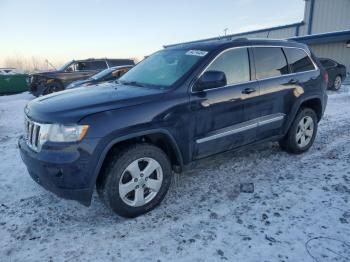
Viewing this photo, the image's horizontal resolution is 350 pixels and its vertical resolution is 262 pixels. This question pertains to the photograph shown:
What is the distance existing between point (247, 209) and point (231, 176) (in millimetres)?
879

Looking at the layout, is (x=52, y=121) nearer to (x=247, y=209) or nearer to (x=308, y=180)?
(x=247, y=209)

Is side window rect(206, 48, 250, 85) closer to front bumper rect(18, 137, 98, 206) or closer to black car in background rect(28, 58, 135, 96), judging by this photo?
front bumper rect(18, 137, 98, 206)

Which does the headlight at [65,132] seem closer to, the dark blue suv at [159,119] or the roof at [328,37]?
the dark blue suv at [159,119]

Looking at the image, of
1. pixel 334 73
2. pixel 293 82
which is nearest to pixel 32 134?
pixel 293 82

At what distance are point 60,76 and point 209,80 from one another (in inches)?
378

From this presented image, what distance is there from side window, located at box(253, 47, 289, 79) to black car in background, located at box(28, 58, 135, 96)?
9.10 metres

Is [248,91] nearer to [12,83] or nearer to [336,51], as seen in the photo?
[12,83]

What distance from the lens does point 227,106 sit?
3621 mm

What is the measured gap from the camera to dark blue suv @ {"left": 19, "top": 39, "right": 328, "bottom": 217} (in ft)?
9.07

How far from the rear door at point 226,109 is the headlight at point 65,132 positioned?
50.2 inches

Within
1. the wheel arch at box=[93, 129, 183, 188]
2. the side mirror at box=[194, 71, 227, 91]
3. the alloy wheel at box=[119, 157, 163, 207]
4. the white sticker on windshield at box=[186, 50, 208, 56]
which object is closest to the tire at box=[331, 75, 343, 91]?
the white sticker on windshield at box=[186, 50, 208, 56]

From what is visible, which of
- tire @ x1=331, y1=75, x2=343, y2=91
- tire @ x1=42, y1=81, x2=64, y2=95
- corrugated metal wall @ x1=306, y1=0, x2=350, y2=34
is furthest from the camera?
corrugated metal wall @ x1=306, y1=0, x2=350, y2=34

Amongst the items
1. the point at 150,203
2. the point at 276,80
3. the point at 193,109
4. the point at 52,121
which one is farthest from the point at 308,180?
the point at 52,121

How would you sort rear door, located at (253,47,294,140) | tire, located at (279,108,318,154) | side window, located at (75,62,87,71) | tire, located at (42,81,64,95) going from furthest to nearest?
1. side window, located at (75,62,87,71)
2. tire, located at (42,81,64,95)
3. tire, located at (279,108,318,154)
4. rear door, located at (253,47,294,140)
